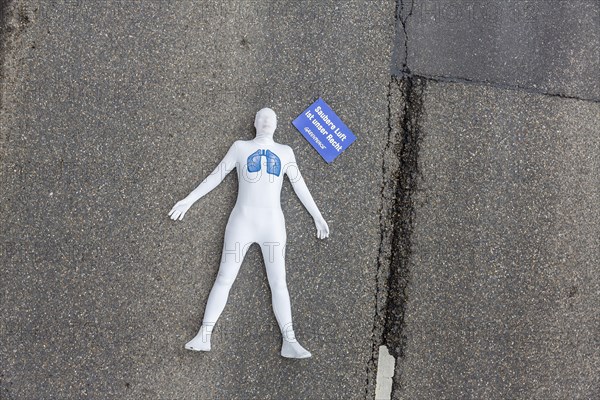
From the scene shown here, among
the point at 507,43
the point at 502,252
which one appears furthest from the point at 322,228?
the point at 507,43

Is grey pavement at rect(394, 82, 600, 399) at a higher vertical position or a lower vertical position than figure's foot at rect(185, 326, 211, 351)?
higher

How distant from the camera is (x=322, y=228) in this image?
2611 millimetres

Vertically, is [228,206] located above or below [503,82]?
below

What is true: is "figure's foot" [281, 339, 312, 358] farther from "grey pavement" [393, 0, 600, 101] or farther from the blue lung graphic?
"grey pavement" [393, 0, 600, 101]

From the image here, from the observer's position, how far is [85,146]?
2.51m

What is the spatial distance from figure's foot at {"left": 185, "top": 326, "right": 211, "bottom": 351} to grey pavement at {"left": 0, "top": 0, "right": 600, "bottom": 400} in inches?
2.8

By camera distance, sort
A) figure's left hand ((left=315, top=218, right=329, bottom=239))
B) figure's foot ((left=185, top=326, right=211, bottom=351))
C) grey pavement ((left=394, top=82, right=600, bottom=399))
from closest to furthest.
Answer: figure's foot ((left=185, top=326, right=211, bottom=351)), figure's left hand ((left=315, top=218, right=329, bottom=239)), grey pavement ((left=394, top=82, right=600, bottom=399))

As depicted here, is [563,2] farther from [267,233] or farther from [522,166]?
[267,233]

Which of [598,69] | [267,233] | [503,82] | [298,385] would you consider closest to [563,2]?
[598,69]

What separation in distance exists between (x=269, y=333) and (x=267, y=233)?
1.75 feet

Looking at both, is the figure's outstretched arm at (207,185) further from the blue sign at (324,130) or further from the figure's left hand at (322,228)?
the figure's left hand at (322,228)

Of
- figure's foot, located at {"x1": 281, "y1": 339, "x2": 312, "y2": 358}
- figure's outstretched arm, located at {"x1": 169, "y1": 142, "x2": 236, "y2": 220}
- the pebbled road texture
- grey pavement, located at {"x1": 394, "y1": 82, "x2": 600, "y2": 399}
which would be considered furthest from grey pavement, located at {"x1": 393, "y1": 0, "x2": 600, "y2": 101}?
figure's foot, located at {"x1": 281, "y1": 339, "x2": 312, "y2": 358}

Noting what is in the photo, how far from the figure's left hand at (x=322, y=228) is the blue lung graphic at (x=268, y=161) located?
35 cm

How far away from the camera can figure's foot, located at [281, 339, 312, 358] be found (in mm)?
2492
